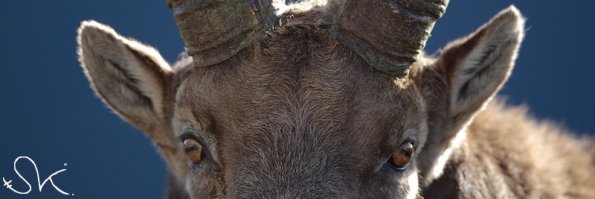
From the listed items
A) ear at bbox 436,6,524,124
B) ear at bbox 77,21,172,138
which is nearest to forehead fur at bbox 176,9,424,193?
ear at bbox 436,6,524,124

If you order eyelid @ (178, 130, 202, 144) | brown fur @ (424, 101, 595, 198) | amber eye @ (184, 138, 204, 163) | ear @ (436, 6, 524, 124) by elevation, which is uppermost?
ear @ (436, 6, 524, 124)

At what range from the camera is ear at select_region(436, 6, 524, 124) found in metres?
6.04

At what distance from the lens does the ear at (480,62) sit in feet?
19.8

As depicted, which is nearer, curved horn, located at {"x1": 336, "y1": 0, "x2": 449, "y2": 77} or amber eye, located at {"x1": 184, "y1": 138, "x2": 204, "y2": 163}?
curved horn, located at {"x1": 336, "y1": 0, "x2": 449, "y2": 77}

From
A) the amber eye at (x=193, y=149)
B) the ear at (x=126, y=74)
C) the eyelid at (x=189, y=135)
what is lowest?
the amber eye at (x=193, y=149)

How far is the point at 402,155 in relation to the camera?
5648mm

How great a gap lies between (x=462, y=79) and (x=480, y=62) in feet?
0.56

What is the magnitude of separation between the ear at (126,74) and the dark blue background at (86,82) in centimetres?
652

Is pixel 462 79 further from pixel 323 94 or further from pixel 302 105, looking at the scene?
pixel 302 105

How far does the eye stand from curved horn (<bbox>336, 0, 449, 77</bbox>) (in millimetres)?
464

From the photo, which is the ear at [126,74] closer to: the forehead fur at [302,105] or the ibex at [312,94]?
the ibex at [312,94]

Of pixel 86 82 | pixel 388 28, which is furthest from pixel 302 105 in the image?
pixel 86 82

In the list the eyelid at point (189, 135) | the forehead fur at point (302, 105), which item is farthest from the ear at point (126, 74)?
the forehead fur at point (302, 105)

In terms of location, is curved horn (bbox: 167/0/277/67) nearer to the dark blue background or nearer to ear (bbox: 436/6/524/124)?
ear (bbox: 436/6/524/124)
